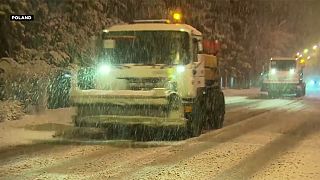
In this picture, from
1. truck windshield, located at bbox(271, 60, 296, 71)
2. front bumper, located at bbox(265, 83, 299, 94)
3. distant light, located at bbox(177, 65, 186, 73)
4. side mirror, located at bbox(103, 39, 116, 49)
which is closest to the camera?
distant light, located at bbox(177, 65, 186, 73)

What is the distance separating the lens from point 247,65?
175 ft

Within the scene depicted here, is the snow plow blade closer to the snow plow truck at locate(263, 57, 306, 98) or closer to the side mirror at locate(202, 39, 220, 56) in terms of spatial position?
the side mirror at locate(202, 39, 220, 56)

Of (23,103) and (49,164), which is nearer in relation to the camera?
(49,164)

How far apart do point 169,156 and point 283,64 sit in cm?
2726

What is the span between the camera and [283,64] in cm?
3628

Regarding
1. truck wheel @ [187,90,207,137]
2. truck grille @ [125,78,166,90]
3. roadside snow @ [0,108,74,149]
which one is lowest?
roadside snow @ [0,108,74,149]

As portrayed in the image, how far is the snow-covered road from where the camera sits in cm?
866

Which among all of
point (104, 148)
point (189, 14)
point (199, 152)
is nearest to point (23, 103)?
point (104, 148)

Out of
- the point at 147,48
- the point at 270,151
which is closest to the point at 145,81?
the point at 147,48

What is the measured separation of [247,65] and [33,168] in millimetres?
45558

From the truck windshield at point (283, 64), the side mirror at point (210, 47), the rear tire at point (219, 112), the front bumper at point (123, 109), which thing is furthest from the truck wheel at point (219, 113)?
the truck windshield at point (283, 64)

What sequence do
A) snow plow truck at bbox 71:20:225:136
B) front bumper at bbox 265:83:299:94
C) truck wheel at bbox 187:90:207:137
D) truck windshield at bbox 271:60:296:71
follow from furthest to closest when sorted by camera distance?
truck windshield at bbox 271:60:296:71, front bumper at bbox 265:83:299:94, truck wheel at bbox 187:90:207:137, snow plow truck at bbox 71:20:225:136

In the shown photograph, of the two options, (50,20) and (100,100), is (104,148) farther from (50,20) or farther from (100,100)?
(50,20)

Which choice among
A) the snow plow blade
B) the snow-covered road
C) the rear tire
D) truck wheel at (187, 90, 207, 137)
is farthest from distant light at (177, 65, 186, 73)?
the rear tire
